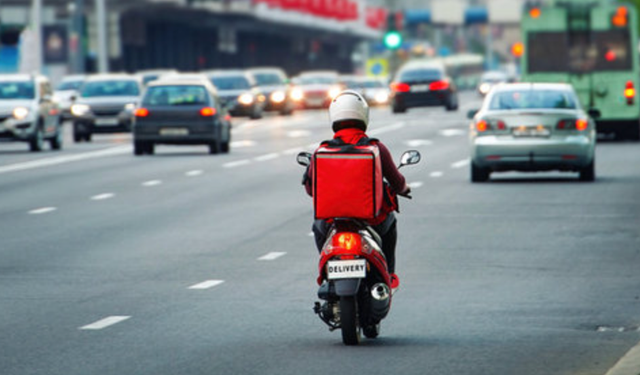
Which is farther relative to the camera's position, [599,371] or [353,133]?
[353,133]

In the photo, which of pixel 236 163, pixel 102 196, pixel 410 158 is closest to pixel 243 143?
pixel 236 163

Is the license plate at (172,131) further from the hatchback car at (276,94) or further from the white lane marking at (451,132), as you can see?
the hatchback car at (276,94)

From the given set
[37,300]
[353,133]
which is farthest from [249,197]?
[353,133]

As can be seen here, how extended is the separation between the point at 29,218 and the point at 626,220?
254 inches

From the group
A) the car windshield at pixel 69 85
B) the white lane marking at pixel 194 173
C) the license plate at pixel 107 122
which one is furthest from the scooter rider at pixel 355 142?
the car windshield at pixel 69 85

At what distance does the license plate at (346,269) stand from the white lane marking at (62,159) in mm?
22781

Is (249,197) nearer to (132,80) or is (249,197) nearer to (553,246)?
(553,246)

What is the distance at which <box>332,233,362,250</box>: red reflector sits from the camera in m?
9.98

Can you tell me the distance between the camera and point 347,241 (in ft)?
32.8

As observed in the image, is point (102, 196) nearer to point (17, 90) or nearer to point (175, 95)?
point (175, 95)

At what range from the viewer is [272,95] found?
67.2 m

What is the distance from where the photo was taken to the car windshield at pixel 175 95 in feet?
124

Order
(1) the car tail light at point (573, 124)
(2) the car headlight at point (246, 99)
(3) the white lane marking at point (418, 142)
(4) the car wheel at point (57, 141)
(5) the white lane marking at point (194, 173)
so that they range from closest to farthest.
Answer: (1) the car tail light at point (573, 124)
(5) the white lane marking at point (194, 173)
(3) the white lane marking at point (418, 142)
(4) the car wheel at point (57, 141)
(2) the car headlight at point (246, 99)

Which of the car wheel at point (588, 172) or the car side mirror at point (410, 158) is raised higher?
the car side mirror at point (410, 158)
